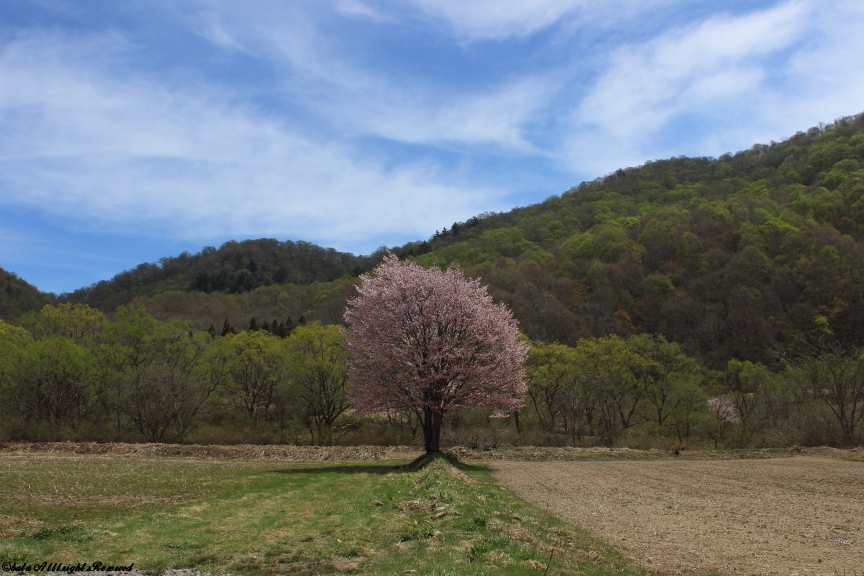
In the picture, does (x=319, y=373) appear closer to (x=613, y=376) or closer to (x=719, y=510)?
(x=613, y=376)

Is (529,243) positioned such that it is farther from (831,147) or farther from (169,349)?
(169,349)

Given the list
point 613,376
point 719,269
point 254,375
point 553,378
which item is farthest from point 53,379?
point 719,269

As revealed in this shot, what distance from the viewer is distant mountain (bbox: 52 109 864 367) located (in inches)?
2785

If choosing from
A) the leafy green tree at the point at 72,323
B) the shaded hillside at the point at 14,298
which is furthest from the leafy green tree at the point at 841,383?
the shaded hillside at the point at 14,298

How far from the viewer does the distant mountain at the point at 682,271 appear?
70.8 metres

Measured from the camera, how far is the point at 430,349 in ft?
71.7

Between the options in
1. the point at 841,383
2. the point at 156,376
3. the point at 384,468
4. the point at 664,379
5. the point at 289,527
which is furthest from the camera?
the point at 664,379

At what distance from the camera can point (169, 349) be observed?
4488 cm

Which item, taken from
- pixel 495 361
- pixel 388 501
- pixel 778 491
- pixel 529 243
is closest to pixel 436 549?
pixel 388 501

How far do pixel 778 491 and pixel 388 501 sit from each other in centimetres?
1111

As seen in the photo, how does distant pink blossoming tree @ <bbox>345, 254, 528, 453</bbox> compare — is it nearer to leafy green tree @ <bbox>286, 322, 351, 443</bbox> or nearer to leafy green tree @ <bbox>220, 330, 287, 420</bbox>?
leafy green tree @ <bbox>286, 322, 351, 443</bbox>

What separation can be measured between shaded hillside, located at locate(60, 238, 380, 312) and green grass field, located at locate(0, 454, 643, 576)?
371ft

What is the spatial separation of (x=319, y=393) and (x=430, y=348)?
2587 cm

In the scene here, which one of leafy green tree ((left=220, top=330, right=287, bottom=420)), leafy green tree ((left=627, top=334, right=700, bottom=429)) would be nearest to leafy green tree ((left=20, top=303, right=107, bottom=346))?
leafy green tree ((left=220, top=330, right=287, bottom=420))
